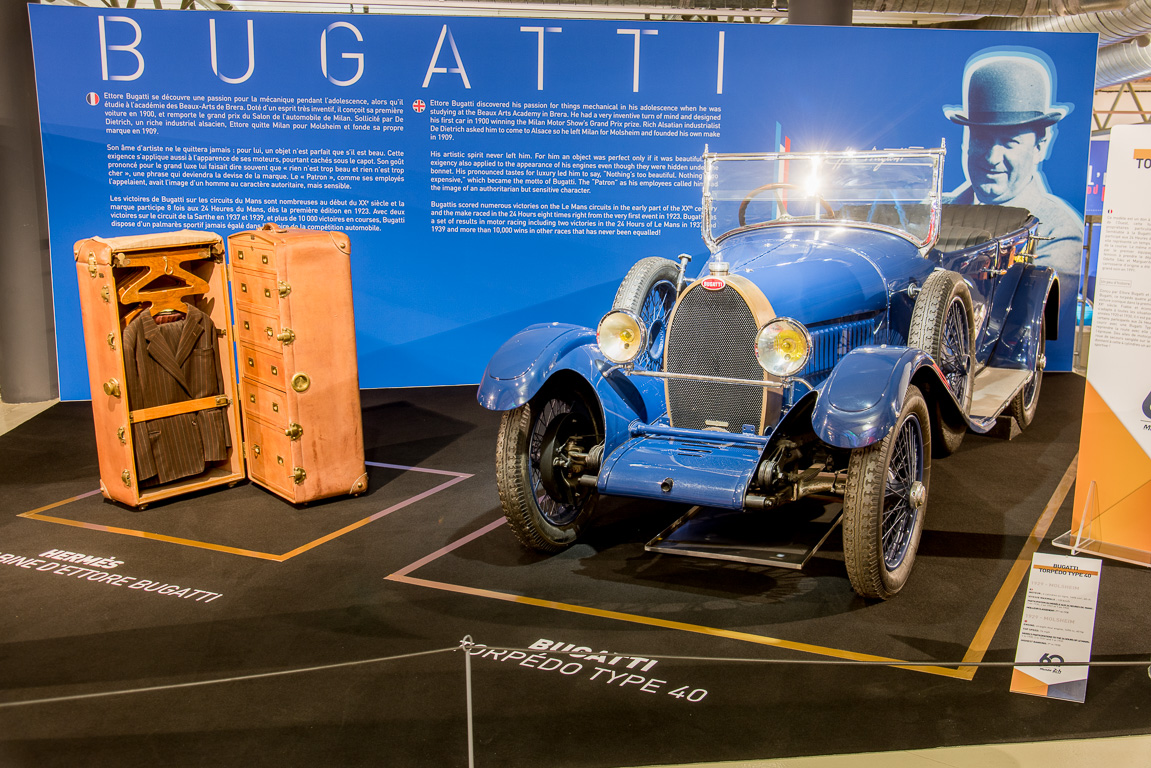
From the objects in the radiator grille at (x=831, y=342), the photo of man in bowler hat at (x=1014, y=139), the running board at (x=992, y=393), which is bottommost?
the running board at (x=992, y=393)

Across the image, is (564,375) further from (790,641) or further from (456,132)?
(456,132)

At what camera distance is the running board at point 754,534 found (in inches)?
156

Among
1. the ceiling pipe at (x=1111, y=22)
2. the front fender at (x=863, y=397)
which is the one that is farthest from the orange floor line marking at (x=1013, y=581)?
the ceiling pipe at (x=1111, y=22)

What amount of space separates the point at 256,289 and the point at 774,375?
2689mm

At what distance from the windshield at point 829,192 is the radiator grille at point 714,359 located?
119cm

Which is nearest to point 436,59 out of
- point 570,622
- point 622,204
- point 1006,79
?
point 622,204

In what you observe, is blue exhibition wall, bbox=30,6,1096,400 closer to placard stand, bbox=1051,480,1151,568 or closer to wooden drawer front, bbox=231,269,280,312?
wooden drawer front, bbox=231,269,280,312

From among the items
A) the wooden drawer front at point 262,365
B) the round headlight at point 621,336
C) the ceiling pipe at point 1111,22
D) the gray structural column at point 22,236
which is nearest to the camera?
the round headlight at point 621,336

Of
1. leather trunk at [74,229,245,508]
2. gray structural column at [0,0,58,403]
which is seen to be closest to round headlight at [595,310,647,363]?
leather trunk at [74,229,245,508]

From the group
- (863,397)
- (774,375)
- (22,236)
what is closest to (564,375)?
(774,375)

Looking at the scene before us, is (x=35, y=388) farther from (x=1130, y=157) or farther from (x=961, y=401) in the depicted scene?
(x=1130, y=157)

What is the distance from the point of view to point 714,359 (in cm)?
397

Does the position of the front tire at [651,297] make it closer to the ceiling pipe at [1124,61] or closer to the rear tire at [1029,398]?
the rear tire at [1029,398]

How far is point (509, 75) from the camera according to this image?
23.7 feet
